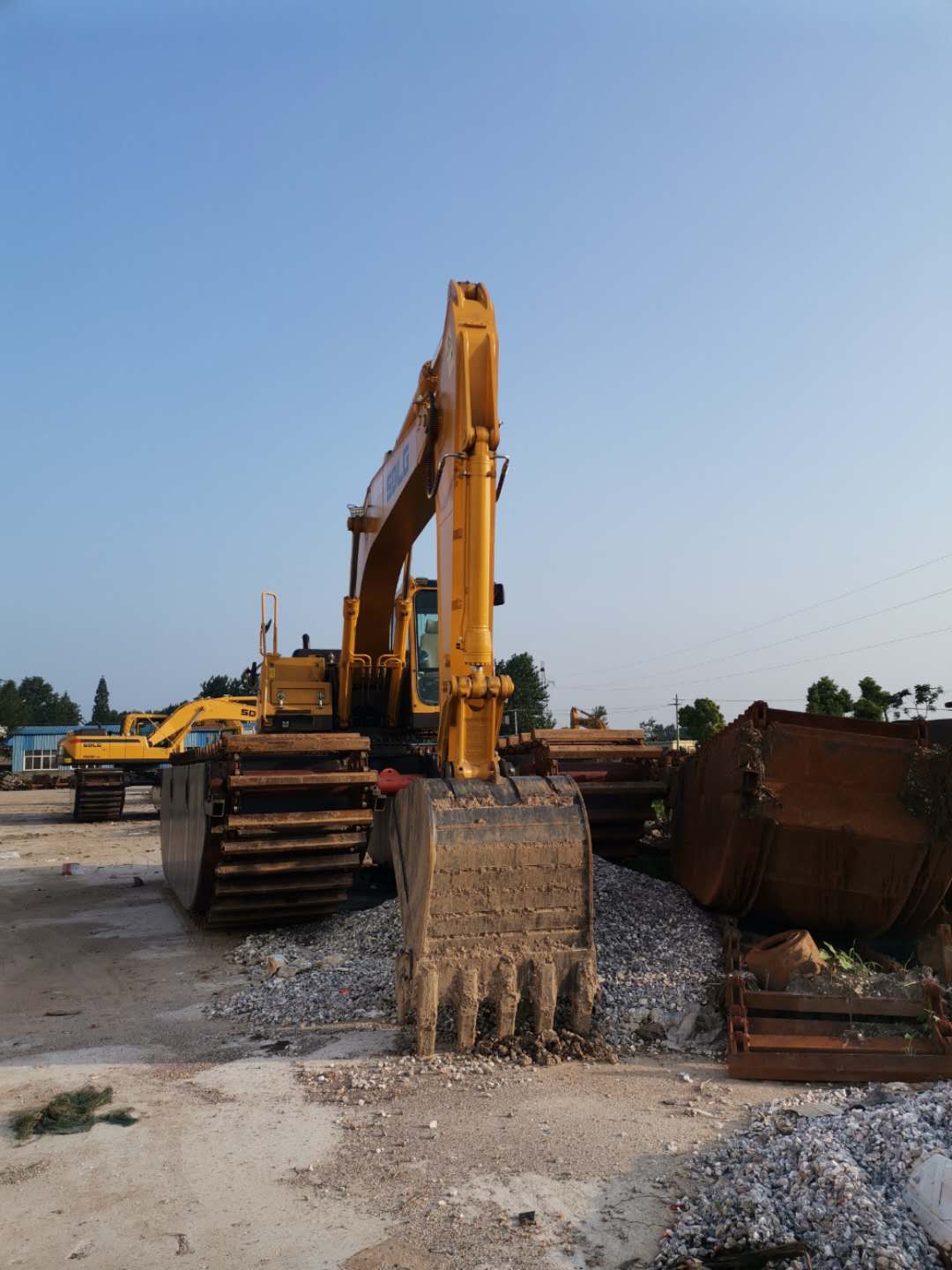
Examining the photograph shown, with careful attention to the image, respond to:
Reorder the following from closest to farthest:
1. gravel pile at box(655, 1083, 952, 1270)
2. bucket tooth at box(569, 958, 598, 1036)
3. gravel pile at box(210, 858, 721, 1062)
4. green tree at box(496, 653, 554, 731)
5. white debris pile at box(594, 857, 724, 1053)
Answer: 1. gravel pile at box(655, 1083, 952, 1270)
2. bucket tooth at box(569, 958, 598, 1036)
3. white debris pile at box(594, 857, 724, 1053)
4. gravel pile at box(210, 858, 721, 1062)
5. green tree at box(496, 653, 554, 731)

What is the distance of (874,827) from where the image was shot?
584 centimetres

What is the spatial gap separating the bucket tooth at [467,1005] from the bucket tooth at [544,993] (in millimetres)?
299

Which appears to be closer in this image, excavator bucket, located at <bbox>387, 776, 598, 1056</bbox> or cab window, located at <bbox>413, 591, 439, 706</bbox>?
excavator bucket, located at <bbox>387, 776, 598, 1056</bbox>

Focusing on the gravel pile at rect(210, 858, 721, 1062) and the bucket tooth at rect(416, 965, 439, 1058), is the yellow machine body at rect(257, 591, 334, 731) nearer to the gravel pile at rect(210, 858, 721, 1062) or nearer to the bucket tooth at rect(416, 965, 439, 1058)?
the gravel pile at rect(210, 858, 721, 1062)

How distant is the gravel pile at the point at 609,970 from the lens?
17.2ft

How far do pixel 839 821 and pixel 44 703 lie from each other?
11454cm

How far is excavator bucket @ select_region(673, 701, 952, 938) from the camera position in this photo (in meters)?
5.82

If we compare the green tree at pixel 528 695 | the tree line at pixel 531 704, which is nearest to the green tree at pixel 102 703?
the tree line at pixel 531 704

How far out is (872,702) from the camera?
25984 mm

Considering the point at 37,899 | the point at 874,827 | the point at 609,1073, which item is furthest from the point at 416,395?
the point at 37,899

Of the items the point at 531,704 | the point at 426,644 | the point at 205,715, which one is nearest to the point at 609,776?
the point at 426,644

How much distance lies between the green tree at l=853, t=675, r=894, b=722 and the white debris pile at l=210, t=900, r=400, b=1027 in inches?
787

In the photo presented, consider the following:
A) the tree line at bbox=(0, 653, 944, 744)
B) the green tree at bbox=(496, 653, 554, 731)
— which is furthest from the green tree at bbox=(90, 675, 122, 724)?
the green tree at bbox=(496, 653, 554, 731)

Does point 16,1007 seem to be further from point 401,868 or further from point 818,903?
point 818,903
